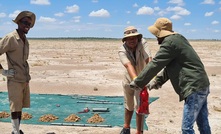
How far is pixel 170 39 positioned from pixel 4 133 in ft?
12.8

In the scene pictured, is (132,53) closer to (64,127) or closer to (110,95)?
(64,127)

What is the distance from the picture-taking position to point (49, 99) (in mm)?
9383

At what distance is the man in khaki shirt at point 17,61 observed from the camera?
5.33 m

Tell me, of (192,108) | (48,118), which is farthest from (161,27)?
(48,118)

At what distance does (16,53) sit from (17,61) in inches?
5.3

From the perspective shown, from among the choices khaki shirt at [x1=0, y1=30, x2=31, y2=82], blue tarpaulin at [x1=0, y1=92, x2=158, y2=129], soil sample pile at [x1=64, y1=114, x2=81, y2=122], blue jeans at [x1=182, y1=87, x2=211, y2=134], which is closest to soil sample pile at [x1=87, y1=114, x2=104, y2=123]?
blue tarpaulin at [x1=0, y1=92, x2=158, y2=129]

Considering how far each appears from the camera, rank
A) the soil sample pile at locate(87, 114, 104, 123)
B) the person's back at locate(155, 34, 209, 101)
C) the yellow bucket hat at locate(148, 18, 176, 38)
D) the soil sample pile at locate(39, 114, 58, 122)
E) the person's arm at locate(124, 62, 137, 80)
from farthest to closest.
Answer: the soil sample pile at locate(39, 114, 58, 122) < the soil sample pile at locate(87, 114, 104, 123) < the person's arm at locate(124, 62, 137, 80) < the yellow bucket hat at locate(148, 18, 176, 38) < the person's back at locate(155, 34, 209, 101)

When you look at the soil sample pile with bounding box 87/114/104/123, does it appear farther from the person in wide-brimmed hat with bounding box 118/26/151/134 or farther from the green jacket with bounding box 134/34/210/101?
the green jacket with bounding box 134/34/210/101

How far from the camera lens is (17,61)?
543cm

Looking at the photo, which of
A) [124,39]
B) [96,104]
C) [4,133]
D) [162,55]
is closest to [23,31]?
[124,39]

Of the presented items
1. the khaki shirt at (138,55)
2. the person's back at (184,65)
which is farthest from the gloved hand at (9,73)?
the person's back at (184,65)

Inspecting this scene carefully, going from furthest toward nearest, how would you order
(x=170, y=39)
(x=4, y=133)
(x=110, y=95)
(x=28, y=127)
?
1. (x=110, y=95)
2. (x=28, y=127)
3. (x=4, y=133)
4. (x=170, y=39)

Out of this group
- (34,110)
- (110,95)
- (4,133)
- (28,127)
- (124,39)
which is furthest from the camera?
(110,95)

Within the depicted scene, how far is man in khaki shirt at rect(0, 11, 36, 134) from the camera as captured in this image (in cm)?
533
